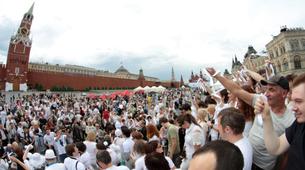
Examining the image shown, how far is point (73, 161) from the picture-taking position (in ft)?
17.2

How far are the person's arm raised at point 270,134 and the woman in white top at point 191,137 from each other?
2081mm

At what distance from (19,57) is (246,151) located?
5270cm

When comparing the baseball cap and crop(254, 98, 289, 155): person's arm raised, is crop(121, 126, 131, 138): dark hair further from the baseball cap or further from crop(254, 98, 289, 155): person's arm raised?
crop(254, 98, 289, 155): person's arm raised

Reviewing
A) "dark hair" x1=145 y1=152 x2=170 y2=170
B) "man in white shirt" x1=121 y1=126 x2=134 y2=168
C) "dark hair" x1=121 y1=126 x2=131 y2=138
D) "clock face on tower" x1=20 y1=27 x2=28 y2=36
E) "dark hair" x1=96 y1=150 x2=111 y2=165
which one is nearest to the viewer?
"dark hair" x1=145 y1=152 x2=170 y2=170

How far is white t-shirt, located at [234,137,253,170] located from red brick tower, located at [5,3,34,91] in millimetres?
48692

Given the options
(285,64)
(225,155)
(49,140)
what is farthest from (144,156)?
(285,64)

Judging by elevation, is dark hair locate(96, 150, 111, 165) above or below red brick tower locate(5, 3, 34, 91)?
below

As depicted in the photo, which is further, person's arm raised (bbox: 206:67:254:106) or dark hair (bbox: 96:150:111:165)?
dark hair (bbox: 96:150:111:165)

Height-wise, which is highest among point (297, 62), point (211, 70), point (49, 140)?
point (297, 62)

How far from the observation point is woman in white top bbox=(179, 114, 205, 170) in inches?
179

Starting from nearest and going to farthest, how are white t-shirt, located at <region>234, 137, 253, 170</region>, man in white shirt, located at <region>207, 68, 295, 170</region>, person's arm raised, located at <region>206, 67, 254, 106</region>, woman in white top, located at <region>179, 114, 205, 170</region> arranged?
white t-shirt, located at <region>234, 137, 253, 170</region>
man in white shirt, located at <region>207, 68, 295, 170</region>
person's arm raised, located at <region>206, 67, 254, 106</region>
woman in white top, located at <region>179, 114, 205, 170</region>

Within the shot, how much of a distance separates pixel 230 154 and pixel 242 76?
15.9 ft

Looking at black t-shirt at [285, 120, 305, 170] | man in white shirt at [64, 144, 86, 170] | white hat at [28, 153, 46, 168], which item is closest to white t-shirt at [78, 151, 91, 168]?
man in white shirt at [64, 144, 86, 170]

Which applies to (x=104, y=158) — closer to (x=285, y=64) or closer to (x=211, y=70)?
(x=211, y=70)
